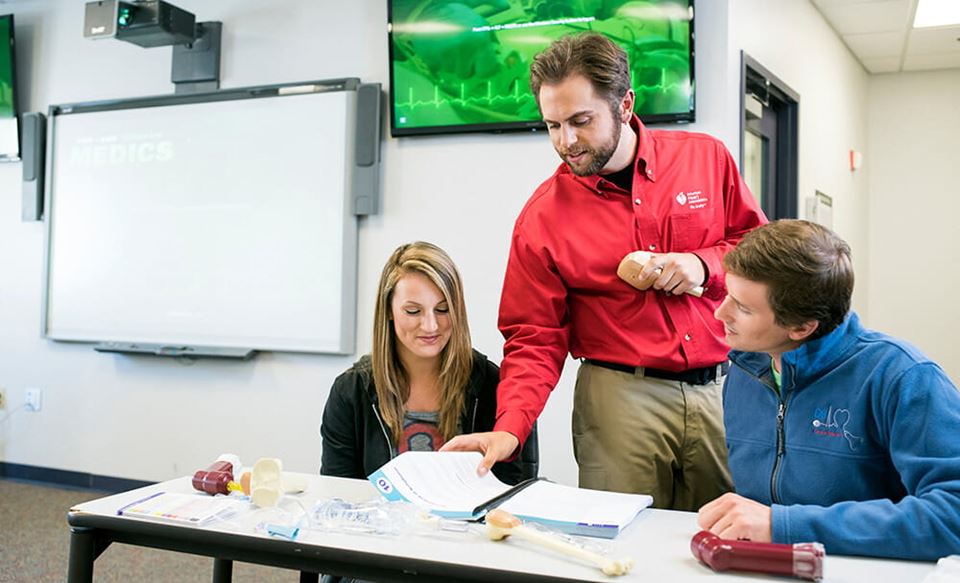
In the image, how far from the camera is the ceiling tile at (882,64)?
572 cm

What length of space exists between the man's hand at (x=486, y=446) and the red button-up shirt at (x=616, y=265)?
2.8 inches

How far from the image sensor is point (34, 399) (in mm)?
4395

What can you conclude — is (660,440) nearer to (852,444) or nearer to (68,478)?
(852,444)

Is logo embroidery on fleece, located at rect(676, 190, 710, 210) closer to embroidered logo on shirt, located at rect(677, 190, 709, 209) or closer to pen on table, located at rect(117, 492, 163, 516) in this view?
embroidered logo on shirt, located at rect(677, 190, 709, 209)

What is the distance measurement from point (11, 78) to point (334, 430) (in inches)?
130

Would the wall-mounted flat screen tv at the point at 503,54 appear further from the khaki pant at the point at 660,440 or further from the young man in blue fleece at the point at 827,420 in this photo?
the young man in blue fleece at the point at 827,420

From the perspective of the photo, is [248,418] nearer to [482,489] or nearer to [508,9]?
[508,9]

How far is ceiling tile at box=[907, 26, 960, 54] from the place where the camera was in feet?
16.4

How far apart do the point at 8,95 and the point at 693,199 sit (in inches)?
147

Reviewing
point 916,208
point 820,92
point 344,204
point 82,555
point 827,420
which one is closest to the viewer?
point 827,420

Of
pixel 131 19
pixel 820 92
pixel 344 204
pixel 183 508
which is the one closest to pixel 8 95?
pixel 131 19

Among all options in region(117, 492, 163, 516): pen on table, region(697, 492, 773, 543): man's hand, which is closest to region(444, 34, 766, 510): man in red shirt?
region(697, 492, 773, 543): man's hand

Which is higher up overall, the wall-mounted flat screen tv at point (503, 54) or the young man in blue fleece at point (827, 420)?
the wall-mounted flat screen tv at point (503, 54)

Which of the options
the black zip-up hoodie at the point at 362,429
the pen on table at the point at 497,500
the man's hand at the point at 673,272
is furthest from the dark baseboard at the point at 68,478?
the man's hand at the point at 673,272
